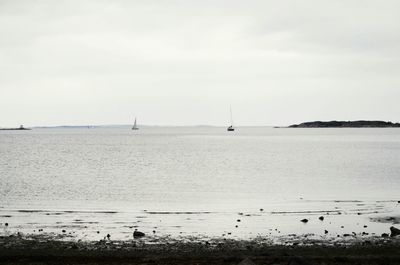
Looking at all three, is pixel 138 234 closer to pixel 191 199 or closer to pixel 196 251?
pixel 196 251

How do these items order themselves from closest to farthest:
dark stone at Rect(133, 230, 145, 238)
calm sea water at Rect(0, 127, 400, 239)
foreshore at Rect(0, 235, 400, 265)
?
foreshore at Rect(0, 235, 400, 265) → dark stone at Rect(133, 230, 145, 238) → calm sea water at Rect(0, 127, 400, 239)

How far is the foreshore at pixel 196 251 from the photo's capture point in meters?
19.2

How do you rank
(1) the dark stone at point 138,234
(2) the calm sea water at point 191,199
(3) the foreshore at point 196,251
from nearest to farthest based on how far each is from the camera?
(3) the foreshore at point 196,251 → (1) the dark stone at point 138,234 → (2) the calm sea water at point 191,199

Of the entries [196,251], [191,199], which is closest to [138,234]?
[196,251]

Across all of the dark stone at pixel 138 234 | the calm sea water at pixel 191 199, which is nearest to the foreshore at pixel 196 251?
the dark stone at pixel 138 234

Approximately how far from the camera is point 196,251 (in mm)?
21922

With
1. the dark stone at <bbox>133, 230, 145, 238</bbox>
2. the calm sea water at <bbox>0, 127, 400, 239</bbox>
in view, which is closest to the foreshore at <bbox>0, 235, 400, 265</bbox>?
the dark stone at <bbox>133, 230, 145, 238</bbox>

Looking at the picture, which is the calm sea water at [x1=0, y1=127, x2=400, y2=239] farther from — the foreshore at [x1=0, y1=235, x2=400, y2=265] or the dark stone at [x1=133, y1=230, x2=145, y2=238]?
the foreshore at [x1=0, y1=235, x2=400, y2=265]

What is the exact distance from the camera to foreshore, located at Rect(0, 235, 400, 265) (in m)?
19.2

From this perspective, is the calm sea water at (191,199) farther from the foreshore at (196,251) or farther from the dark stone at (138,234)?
the foreshore at (196,251)

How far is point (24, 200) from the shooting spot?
42469 millimetres

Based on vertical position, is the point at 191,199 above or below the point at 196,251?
below

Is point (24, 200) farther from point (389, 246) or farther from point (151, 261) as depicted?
point (389, 246)

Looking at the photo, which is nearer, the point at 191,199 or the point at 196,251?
the point at 196,251
